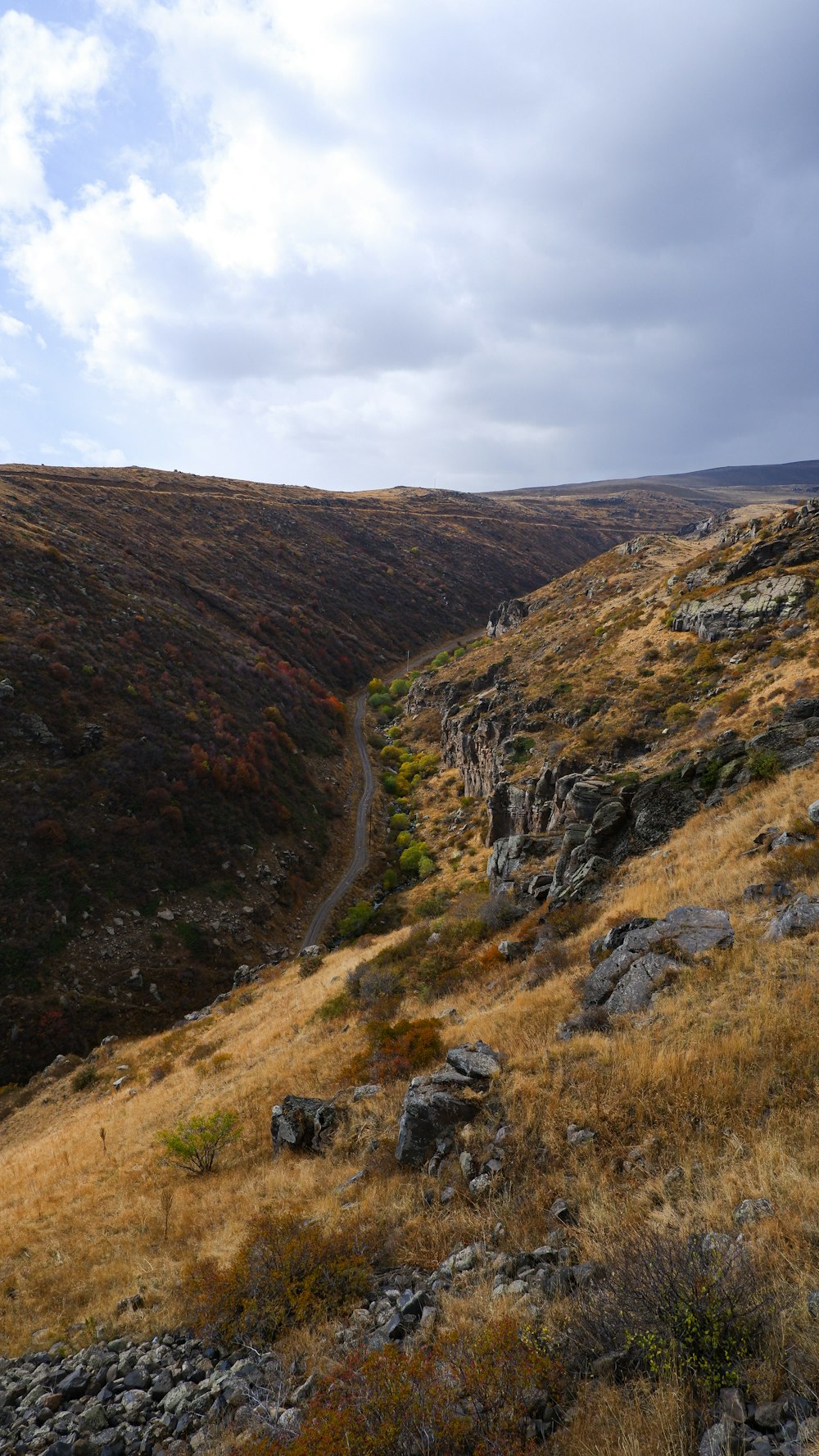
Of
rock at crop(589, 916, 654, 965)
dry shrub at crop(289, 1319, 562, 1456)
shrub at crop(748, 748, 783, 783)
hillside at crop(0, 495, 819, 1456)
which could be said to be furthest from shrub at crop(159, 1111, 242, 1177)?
shrub at crop(748, 748, 783, 783)

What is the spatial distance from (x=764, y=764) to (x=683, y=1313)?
46.3 feet

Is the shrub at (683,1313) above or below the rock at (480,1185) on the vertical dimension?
above

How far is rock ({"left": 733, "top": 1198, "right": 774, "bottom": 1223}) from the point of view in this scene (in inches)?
217

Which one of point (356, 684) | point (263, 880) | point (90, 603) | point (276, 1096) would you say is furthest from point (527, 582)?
point (276, 1096)

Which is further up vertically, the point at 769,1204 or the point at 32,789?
the point at 32,789

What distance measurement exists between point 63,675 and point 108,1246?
1384 inches

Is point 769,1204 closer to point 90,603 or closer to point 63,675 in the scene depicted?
point 63,675

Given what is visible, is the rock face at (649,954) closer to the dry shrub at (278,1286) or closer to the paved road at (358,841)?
the dry shrub at (278,1286)

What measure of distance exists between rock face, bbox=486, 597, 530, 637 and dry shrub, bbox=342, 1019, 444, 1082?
64.1 metres

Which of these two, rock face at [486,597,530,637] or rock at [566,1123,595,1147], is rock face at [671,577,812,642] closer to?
rock at [566,1123,595,1147]

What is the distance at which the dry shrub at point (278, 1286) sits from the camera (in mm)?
6879

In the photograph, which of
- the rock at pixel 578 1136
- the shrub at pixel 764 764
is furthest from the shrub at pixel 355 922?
the rock at pixel 578 1136

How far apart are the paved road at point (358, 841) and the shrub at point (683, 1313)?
3012cm

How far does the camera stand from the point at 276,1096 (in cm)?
1412
